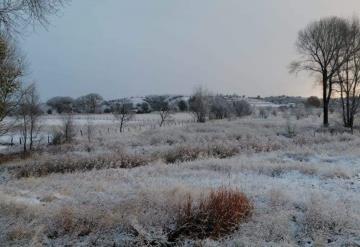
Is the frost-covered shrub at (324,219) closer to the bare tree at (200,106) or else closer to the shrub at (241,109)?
the bare tree at (200,106)

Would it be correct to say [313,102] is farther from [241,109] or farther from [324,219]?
[324,219]

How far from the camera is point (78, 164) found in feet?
79.5

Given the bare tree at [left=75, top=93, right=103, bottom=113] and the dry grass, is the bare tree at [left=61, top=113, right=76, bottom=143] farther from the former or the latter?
the bare tree at [left=75, top=93, right=103, bottom=113]

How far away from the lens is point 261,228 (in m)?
7.79

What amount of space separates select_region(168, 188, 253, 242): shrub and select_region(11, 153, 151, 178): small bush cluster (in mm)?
15225

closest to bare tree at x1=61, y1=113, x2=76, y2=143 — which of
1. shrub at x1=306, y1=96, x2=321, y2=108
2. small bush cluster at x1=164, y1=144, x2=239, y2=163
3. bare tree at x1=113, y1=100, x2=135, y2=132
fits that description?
bare tree at x1=113, y1=100, x2=135, y2=132

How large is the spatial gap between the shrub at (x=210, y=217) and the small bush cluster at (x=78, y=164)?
49.9ft

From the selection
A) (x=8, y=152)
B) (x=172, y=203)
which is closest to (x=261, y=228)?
(x=172, y=203)

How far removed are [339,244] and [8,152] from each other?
32.1 m

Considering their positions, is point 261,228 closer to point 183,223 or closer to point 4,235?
point 183,223

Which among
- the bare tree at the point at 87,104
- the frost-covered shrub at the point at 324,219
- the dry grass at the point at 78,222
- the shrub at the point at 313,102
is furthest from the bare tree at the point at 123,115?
the shrub at the point at 313,102

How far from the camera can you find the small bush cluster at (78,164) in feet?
75.4

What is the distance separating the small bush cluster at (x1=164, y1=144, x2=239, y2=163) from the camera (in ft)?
85.4

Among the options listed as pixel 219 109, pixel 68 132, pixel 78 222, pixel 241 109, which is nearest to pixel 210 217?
pixel 78 222
